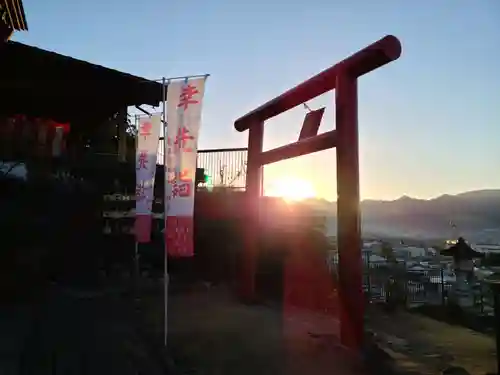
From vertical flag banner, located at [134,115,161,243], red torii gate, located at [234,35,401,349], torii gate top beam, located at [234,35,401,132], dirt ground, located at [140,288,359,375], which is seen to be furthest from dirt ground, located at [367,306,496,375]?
vertical flag banner, located at [134,115,161,243]

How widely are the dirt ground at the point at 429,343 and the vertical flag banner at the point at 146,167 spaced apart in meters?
5.05

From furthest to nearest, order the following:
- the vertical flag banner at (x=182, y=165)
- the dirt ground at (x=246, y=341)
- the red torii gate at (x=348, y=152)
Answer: the vertical flag banner at (x=182, y=165)
the red torii gate at (x=348, y=152)
the dirt ground at (x=246, y=341)

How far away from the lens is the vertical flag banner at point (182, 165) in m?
7.63

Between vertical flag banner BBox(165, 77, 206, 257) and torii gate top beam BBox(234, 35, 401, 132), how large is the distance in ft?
7.69

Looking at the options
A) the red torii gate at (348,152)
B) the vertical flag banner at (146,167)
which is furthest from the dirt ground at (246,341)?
the vertical flag banner at (146,167)

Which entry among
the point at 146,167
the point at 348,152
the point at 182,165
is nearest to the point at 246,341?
the point at 182,165

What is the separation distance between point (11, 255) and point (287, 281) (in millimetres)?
7284

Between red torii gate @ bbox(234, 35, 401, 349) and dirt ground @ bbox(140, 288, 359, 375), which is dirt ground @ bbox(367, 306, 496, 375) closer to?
red torii gate @ bbox(234, 35, 401, 349)

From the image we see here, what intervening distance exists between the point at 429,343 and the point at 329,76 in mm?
5926

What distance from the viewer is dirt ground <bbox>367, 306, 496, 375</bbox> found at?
7.64 metres

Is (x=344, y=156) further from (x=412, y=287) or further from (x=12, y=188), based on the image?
(x=412, y=287)

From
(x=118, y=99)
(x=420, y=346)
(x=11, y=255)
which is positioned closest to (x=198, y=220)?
(x=118, y=99)

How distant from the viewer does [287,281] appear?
13742 mm

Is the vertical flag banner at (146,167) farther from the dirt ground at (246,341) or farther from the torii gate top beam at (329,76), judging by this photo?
the torii gate top beam at (329,76)
